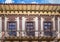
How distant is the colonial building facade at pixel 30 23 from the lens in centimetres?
2648

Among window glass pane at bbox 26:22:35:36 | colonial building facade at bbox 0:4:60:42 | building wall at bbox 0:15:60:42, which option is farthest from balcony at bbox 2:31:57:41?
building wall at bbox 0:15:60:42

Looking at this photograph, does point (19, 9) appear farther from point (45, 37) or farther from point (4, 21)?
point (45, 37)

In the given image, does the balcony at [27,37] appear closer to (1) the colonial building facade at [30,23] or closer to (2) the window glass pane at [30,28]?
(1) the colonial building facade at [30,23]

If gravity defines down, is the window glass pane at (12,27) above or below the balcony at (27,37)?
above

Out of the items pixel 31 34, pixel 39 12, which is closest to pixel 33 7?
pixel 39 12

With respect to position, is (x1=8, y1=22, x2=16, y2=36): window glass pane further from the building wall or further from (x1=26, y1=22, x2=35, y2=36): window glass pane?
(x1=26, y1=22, x2=35, y2=36): window glass pane

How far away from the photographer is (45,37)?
2625 centimetres

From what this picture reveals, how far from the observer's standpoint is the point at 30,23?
27.7 m

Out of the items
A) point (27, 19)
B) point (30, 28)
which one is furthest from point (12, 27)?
point (30, 28)

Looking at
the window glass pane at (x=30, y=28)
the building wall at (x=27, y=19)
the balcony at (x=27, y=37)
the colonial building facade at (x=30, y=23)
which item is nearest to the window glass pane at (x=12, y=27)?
the colonial building facade at (x=30, y=23)

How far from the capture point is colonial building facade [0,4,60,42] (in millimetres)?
26484

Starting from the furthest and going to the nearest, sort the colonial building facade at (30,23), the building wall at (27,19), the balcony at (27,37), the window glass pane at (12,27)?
the building wall at (27,19), the window glass pane at (12,27), the colonial building facade at (30,23), the balcony at (27,37)

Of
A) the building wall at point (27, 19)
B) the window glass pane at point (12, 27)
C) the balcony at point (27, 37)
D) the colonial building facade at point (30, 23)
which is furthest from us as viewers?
the building wall at point (27, 19)

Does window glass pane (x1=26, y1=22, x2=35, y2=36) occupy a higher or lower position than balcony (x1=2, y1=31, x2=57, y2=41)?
higher
